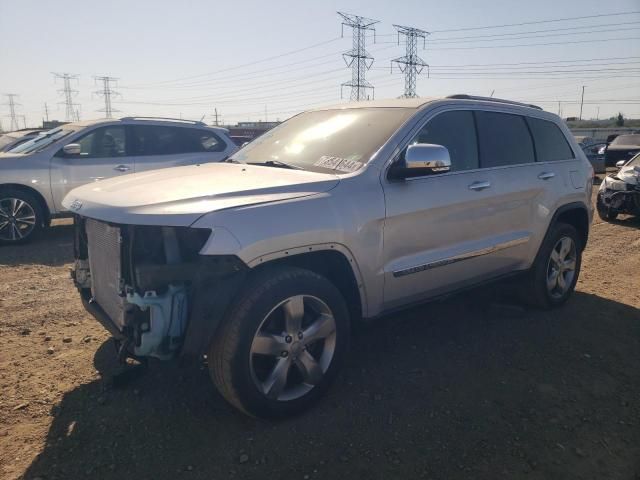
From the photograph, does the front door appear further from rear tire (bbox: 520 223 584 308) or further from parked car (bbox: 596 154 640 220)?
parked car (bbox: 596 154 640 220)

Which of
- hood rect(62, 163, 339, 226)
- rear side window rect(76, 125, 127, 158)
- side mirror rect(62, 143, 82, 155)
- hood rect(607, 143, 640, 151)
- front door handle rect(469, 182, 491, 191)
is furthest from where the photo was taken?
hood rect(607, 143, 640, 151)

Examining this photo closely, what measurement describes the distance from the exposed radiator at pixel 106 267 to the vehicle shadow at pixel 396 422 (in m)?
0.62

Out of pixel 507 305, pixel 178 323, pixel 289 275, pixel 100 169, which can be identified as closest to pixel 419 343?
pixel 507 305

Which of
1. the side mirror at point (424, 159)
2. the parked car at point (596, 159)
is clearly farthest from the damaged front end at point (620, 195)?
the side mirror at point (424, 159)

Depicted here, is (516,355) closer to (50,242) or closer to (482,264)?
(482,264)

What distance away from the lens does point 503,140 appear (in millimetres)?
4238

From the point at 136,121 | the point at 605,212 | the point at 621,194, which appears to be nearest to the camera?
the point at 136,121

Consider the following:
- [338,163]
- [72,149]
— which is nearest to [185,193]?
[338,163]

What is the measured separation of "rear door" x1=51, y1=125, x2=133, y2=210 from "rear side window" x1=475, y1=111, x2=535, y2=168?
18.5 ft

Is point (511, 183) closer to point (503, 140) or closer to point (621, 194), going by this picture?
point (503, 140)

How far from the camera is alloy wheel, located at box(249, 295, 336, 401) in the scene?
2.79m

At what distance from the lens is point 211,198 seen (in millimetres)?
2703

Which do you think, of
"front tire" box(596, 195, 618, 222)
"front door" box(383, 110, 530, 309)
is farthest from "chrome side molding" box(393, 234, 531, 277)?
"front tire" box(596, 195, 618, 222)

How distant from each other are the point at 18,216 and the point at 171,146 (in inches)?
97.3
